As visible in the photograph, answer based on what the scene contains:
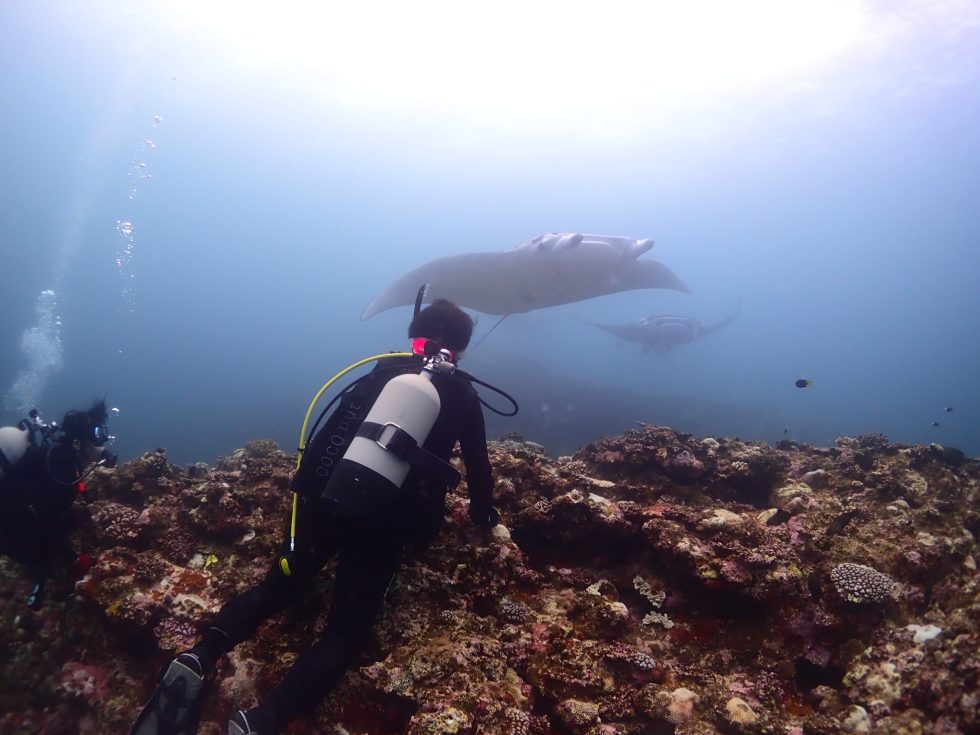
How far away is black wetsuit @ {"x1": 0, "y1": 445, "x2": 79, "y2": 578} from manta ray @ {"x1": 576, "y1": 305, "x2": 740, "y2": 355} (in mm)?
20016

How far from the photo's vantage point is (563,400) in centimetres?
2011

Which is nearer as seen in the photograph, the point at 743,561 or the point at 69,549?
the point at 743,561

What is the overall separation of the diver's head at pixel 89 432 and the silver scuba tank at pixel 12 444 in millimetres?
278

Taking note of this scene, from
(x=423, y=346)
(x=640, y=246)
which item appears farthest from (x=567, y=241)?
(x=423, y=346)

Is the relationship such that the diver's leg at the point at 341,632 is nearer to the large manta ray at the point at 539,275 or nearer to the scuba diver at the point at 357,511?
the scuba diver at the point at 357,511

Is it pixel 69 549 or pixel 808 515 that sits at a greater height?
pixel 808 515

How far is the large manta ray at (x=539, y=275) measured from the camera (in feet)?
32.7

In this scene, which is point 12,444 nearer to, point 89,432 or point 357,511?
point 89,432

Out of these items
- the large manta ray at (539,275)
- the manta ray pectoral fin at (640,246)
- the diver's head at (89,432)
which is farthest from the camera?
the large manta ray at (539,275)

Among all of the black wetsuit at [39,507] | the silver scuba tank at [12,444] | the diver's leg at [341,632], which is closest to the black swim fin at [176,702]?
the diver's leg at [341,632]

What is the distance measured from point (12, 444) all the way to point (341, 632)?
11.4 ft

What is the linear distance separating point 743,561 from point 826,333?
9597 inches

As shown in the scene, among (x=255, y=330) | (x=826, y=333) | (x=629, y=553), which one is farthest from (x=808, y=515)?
(x=826, y=333)

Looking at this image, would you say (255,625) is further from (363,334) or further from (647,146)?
(363,334)
